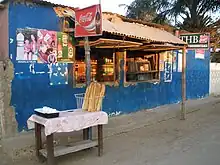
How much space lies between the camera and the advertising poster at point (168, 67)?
13148mm

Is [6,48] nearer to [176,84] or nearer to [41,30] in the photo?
[41,30]

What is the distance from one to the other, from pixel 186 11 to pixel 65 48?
12.3 metres

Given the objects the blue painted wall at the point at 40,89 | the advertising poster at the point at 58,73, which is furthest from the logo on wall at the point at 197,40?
the advertising poster at the point at 58,73

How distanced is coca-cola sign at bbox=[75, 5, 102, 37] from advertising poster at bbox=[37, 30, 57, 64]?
1423 mm

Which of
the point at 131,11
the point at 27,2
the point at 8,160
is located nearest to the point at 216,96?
the point at 131,11

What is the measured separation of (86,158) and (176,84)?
864 cm

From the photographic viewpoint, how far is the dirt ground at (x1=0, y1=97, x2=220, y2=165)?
19.0ft

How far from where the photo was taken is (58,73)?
8.38 metres

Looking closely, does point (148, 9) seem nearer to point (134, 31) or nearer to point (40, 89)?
point (134, 31)

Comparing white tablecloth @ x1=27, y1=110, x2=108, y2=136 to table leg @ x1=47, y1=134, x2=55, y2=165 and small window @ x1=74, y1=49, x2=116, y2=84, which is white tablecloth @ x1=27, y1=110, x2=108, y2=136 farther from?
small window @ x1=74, y1=49, x2=116, y2=84

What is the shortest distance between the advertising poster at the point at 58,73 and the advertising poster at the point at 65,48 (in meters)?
0.18

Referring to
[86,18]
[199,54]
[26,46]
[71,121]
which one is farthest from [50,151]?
[199,54]

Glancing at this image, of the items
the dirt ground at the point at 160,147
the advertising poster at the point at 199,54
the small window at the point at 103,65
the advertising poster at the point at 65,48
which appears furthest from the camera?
the advertising poster at the point at 199,54

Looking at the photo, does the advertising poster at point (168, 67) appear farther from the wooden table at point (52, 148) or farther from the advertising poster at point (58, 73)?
the wooden table at point (52, 148)
